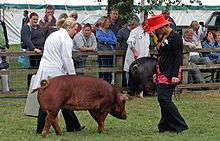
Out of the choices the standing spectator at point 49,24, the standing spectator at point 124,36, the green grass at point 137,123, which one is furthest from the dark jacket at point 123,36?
the standing spectator at point 49,24

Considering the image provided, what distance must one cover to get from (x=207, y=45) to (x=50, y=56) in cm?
822

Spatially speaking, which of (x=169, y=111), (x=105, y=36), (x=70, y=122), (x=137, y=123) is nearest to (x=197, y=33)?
(x=105, y=36)

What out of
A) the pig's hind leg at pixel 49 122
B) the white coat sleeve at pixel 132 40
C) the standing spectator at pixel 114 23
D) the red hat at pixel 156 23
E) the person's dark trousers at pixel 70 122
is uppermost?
the red hat at pixel 156 23

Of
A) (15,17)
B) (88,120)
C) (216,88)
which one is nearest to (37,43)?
(88,120)

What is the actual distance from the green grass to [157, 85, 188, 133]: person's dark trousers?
0.57ft

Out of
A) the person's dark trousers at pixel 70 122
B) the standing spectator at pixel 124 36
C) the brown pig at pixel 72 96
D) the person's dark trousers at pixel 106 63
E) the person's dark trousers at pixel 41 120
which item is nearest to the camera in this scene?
the brown pig at pixel 72 96

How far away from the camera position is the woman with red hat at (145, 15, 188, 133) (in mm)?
10742

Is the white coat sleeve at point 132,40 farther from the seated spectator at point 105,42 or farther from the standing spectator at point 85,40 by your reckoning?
the standing spectator at point 85,40

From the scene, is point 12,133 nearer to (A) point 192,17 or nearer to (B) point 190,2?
(B) point 190,2

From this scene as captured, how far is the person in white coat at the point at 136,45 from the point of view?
15.7 m

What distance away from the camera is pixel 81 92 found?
1035cm

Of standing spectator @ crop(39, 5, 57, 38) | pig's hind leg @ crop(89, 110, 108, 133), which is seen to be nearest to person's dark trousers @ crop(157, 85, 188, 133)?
pig's hind leg @ crop(89, 110, 108, 133)

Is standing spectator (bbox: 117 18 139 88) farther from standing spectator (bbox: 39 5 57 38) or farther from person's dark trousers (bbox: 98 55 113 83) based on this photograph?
standing spectator (bbox: 39 5 57 38)

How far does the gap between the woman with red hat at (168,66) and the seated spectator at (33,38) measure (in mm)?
5152
